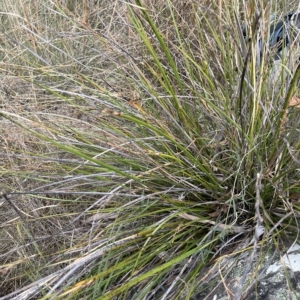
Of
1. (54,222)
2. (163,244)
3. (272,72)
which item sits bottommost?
(54,222)

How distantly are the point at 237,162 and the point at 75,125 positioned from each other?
17.6 inches

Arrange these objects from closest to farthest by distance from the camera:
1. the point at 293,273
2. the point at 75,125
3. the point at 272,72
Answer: the point at 293,273 → the point at 272,72 → the point at 75,125

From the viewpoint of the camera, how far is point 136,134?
104 centimetres

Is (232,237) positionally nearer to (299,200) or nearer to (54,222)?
(299,200)

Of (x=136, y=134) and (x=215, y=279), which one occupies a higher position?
(x=136, y=134)

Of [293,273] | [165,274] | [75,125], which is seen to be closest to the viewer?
[293,273]

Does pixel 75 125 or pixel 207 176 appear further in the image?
pixel 75 125

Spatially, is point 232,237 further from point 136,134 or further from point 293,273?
point 136,134

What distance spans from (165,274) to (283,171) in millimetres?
307

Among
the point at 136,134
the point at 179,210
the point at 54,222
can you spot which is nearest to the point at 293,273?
Answer: the point at 179,210

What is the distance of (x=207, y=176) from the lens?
3.05ft

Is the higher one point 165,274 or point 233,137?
point 233,137

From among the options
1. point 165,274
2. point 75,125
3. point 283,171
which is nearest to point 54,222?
point 75,125

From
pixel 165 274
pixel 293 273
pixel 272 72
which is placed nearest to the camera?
pixel 293 273
